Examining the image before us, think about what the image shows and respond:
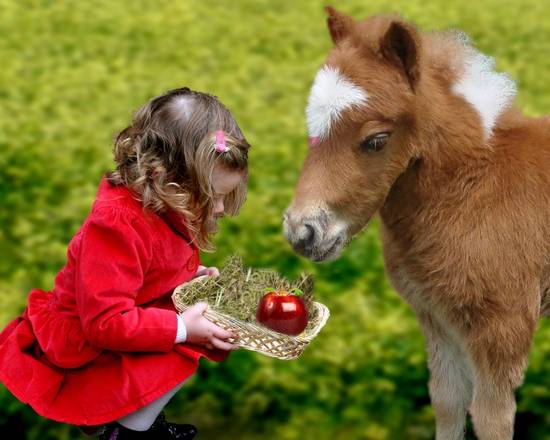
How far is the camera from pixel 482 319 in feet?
7.86

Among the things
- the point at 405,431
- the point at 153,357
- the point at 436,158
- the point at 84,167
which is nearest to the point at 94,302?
the point at 153,357

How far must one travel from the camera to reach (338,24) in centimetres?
235

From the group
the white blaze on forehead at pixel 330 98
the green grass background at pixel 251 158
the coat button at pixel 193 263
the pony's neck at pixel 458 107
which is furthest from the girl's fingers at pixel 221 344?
the green grass background at pixel 251 158

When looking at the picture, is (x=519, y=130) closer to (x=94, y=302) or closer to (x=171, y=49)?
(x=94, y=302)

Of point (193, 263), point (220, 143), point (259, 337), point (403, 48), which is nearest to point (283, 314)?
point (259, 337)

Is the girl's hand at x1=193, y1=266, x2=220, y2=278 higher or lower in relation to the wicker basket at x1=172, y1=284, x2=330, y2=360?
higher

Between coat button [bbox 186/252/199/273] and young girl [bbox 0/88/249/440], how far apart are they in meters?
0.06

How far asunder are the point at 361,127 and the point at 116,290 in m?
0.71

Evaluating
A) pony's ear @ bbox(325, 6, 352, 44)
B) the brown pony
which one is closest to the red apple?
the brown pony

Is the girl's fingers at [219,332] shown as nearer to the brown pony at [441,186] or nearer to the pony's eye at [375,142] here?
the brown pony at [441,186]

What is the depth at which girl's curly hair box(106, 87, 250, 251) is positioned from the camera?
2.14 m

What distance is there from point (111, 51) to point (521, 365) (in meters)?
4.19

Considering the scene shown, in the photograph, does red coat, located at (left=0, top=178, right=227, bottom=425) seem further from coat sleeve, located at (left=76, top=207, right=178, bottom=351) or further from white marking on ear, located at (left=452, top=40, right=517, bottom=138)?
white marking on ear, located at (left=452, top=40, right=517, bottom=138)

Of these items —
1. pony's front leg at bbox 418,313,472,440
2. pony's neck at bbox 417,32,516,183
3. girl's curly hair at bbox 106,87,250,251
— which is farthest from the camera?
pony's front leg at bbox 418,313,472,440
